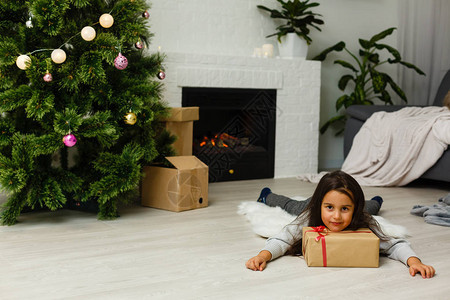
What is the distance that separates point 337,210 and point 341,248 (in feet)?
0.44

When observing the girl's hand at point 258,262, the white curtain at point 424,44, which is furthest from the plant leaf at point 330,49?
the girl's hand at point 258,262

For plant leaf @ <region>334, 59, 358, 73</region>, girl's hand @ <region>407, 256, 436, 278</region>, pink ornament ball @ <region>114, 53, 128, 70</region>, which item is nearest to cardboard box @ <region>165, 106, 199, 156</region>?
pink ornament ball @ <region>114, 53, 128, 70</region>

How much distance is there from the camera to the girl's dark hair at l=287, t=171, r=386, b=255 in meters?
1.98

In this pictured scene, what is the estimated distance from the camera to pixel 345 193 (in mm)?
1972

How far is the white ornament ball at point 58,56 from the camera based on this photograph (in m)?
2.40

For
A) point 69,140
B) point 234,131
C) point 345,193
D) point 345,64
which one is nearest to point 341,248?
point 345,193

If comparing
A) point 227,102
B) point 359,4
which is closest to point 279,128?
point 227,102

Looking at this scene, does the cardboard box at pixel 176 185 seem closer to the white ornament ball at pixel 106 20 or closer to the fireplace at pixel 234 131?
the white ornament ball at pixel 106 20

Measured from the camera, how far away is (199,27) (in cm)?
418

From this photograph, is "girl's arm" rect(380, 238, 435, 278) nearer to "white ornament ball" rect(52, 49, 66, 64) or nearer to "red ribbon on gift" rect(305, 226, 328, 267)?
"red ribbon on gift" rect(305, 226, 328, 267)

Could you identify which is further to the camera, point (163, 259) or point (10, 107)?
point (10, 107)

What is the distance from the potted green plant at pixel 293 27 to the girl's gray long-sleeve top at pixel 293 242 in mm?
2436

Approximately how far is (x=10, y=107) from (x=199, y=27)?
2.06 meters

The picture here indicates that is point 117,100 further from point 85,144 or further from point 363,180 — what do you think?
point 363,180
